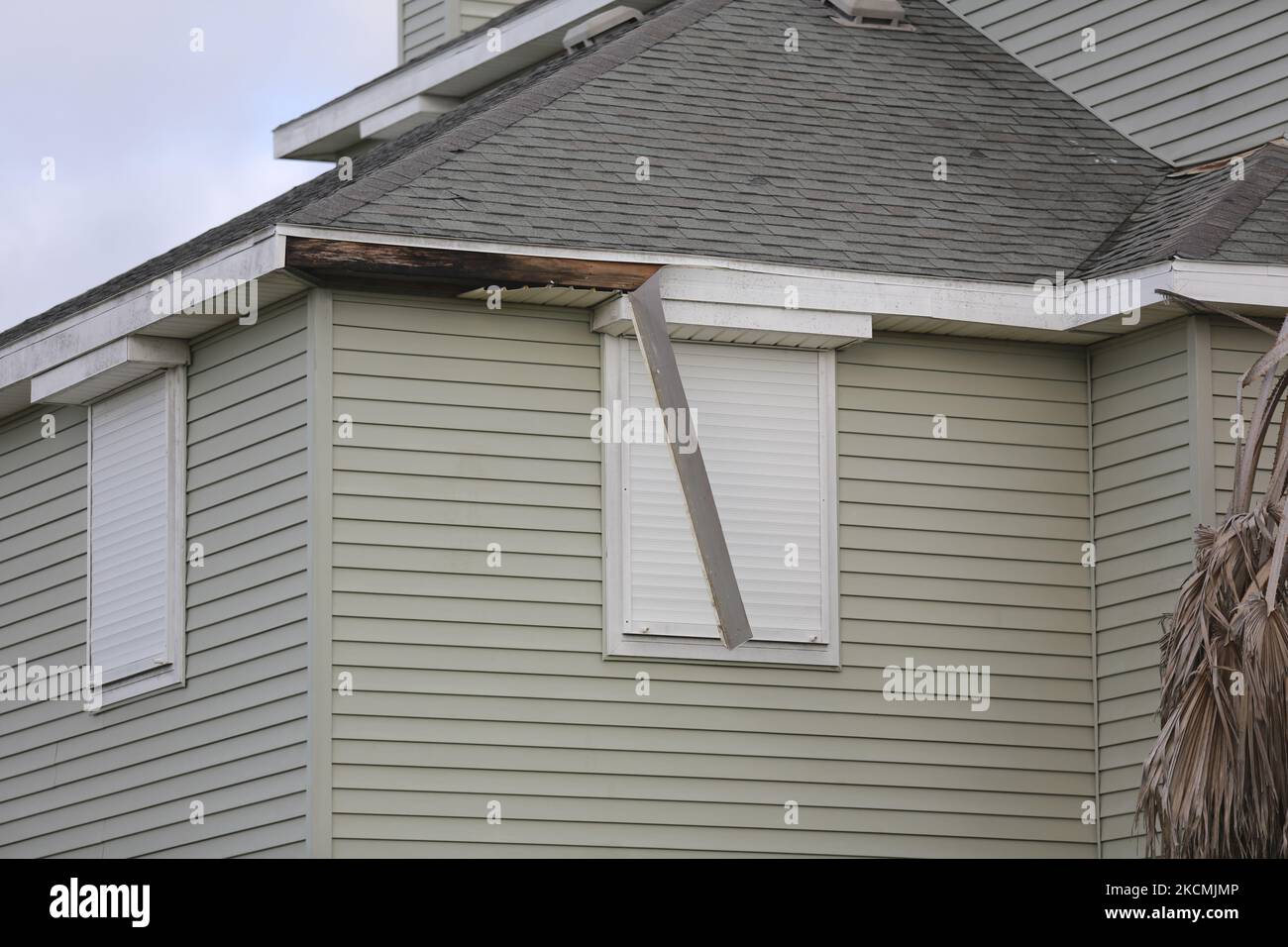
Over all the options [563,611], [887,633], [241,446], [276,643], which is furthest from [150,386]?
[887,633]

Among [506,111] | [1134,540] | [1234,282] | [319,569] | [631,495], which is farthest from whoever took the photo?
[506,111]

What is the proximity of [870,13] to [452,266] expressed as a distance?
498cm

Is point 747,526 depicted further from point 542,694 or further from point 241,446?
A: point 241,446

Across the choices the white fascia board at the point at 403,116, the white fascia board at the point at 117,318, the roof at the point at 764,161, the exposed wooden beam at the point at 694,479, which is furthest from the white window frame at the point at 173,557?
the white fascia board at the point at 403,116

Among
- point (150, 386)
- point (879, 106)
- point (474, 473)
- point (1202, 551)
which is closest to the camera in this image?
point (1202, 551)

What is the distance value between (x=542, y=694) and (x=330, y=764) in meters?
1.19

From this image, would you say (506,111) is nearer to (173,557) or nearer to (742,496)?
(742,496)

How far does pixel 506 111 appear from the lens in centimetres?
1365

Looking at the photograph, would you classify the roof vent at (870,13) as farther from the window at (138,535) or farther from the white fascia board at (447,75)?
the window at (138,535)

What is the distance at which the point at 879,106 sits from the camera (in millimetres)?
14891

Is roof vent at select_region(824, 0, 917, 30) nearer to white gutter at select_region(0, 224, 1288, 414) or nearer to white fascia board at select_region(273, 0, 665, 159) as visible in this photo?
white fascia board at select_region(273, 0, 665, 159)

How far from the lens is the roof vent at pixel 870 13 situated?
15.9 meters

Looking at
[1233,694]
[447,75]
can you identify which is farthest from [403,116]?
[1233,694]

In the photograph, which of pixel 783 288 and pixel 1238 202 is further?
pixel 1238 202
